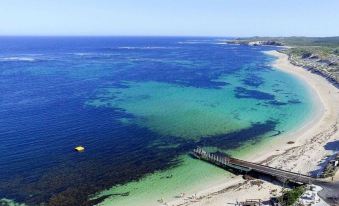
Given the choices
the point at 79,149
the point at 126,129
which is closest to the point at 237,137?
the point at 126,129

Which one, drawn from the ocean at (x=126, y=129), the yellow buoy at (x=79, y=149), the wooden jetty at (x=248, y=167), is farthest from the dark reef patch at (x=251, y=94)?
the yellow buoy at (x=79, y=149)

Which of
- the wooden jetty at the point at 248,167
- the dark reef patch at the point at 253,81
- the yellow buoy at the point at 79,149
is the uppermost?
the dark reef patch at the point at 253,81

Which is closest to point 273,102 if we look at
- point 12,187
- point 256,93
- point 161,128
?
point 256,93

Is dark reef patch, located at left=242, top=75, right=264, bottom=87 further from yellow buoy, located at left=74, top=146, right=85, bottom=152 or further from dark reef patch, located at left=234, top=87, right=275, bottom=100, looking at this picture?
yellow buoy, located at left=74, top=146, right=85, bottom=152

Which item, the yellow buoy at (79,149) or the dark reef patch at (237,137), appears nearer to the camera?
the yellow buoy at (79,149)

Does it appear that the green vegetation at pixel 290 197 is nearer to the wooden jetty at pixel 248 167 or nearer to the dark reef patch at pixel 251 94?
the wooden jetty at pixel 248 167

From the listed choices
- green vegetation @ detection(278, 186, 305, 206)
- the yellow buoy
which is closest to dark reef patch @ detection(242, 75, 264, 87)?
the yellow buoy

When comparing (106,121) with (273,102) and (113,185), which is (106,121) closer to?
(113,185)
